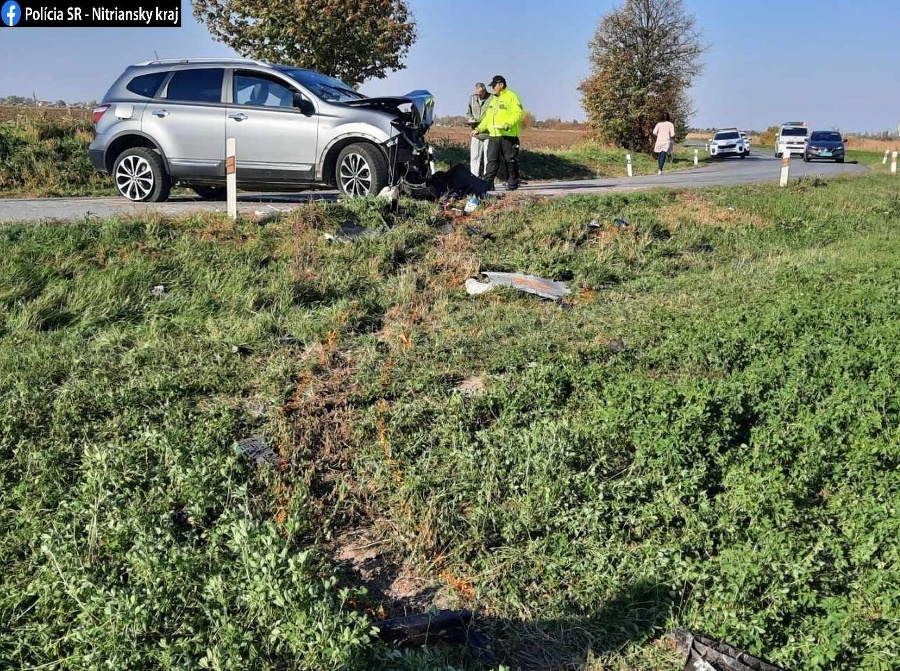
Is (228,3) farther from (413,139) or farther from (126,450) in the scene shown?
(126,450)

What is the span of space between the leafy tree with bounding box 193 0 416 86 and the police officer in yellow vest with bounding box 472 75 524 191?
9534 mm

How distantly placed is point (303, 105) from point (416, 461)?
671 centimetres

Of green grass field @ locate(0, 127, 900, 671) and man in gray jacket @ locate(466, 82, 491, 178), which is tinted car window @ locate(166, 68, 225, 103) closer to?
green grass field @ locate(0, 127, 900, 671)

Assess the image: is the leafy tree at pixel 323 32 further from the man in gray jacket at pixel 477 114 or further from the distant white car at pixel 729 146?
the distant white car at pixel 729 146

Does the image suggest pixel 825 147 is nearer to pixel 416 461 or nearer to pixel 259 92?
pixel 259 92

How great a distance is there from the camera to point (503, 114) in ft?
41.6

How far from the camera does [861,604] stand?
3.50 metres

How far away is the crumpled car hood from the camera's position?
1023 cm

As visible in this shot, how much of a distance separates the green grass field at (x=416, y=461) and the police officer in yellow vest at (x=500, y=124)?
4859 millimetres

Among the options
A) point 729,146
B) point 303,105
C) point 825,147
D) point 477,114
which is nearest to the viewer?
point 303,105

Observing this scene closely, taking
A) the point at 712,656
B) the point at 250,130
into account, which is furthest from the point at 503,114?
the point at 712,656

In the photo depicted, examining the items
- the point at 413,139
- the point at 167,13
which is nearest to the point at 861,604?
the point at 413,139

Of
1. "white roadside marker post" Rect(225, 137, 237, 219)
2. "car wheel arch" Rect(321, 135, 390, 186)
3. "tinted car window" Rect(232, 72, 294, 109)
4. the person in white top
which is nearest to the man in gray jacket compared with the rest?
"car wheel arch" Rect(321, 135, 390, 186)

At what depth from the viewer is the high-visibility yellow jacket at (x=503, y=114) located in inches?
499
